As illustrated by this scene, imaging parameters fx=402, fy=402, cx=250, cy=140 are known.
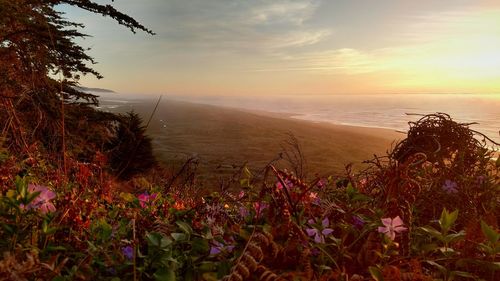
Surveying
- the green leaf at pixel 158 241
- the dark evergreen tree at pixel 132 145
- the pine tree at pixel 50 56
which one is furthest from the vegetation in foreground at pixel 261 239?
the dark evergreen tree at pixel 132 145

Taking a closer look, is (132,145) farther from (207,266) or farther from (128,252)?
(207,266)

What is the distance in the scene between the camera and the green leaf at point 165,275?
3.09 feet

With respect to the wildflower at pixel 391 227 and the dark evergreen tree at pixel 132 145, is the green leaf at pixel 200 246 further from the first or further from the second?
the dark evergreen tree at pixel 132 145

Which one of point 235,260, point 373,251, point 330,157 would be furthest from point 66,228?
point 330,157

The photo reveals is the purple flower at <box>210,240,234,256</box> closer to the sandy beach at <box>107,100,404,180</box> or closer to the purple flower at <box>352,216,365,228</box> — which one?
the purple flower at <box>352,216,365,228</box>

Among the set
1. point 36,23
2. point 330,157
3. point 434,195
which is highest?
point 36,23

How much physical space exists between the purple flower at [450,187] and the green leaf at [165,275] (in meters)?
1.58

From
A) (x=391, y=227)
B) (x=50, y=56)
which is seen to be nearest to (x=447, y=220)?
(x=391, y=227)

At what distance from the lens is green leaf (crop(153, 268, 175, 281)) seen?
0.94 meters

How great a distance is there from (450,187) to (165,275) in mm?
1623

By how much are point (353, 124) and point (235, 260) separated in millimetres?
80587

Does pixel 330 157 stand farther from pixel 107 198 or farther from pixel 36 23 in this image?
pixel 107 198

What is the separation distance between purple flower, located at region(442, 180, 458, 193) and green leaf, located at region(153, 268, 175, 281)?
5.18 feet

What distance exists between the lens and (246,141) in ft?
206
